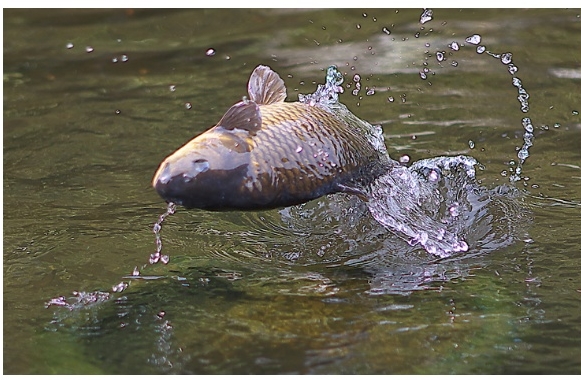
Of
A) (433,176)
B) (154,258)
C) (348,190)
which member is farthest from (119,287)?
(433,176)

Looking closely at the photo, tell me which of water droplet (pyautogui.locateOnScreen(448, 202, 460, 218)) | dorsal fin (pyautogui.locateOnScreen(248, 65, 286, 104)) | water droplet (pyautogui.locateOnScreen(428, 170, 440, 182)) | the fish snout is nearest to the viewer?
the fish snout

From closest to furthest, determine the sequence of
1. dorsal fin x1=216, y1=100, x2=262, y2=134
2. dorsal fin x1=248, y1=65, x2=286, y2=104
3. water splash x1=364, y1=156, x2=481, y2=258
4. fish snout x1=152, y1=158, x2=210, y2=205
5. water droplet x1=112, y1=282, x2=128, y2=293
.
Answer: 1. fish snout x1=152, y1=158, x2=210, y2=205
2. dorsal fin x1=216, y1=100, x2=262, y2=134
3. dorsal fin x1=248, y1=65, x2=286, y2=104
4. water droplet x1=112, y1=282, x2=128, y2=293
5. water splash x1=364, y1=156, x2=481, y2=258

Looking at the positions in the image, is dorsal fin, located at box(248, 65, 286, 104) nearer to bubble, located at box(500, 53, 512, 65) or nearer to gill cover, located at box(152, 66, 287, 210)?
gill cover, located at box(152, 66, 287, 210)

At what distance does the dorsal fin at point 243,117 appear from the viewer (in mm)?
3705

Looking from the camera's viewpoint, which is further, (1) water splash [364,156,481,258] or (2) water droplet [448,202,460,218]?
(2) water droplet [448,202,460,218]

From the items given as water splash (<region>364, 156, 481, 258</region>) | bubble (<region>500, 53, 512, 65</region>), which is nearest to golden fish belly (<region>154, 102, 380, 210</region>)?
water splash (<region>364, 156, 481, 258</region>)

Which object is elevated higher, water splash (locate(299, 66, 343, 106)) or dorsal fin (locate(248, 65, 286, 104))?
dorsal fin (locate(248, 65, 286, 104))

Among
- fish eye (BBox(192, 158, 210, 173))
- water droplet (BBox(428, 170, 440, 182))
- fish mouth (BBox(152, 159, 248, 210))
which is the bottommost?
Answer: water droplet (BBox(428, 170, 440, 182))

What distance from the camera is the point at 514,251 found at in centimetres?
479

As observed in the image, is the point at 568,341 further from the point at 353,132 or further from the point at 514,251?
the point at 353,132

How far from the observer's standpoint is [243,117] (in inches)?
147

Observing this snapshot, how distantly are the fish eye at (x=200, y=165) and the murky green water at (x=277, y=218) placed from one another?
779 millimetres

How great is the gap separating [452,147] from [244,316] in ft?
8.63

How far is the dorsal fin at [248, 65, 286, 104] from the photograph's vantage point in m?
4.21
